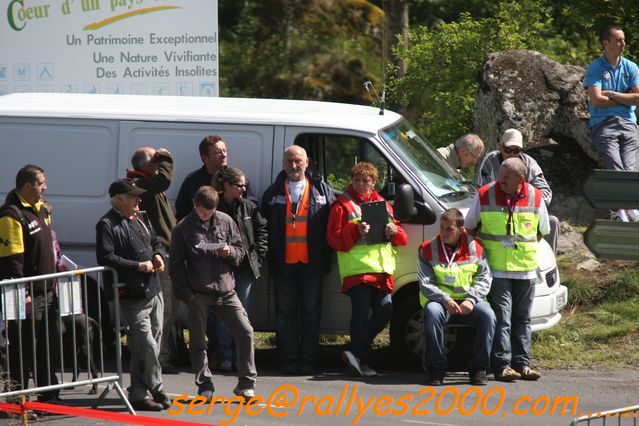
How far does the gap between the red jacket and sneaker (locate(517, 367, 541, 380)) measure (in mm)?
1282

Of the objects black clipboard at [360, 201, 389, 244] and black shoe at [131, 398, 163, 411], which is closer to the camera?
black shoe at [131, 398, 163, 411]

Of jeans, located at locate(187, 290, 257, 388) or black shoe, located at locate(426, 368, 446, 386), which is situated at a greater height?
jeans, located at locate(187, 290, 257, 388)

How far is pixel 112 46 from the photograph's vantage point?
45.0 feet

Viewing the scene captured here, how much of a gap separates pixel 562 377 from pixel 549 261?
1.05 m

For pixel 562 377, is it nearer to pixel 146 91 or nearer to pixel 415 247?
pixel 415 247

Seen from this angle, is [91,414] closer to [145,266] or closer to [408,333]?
[145,266]

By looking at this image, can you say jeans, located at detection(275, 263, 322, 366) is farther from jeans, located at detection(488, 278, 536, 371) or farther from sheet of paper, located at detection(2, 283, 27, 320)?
sheet of paper, located at detection(2, 283, 27, 320)

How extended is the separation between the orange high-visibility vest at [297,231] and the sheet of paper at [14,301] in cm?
252

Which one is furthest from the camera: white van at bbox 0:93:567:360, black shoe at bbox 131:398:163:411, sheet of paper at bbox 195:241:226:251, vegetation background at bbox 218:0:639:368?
vegetation background at bbox 218:0:639:368

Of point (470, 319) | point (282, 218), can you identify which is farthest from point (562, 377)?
point (282, 218)

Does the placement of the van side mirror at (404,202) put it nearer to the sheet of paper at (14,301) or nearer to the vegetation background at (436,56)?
the vegetation background at (436,56)

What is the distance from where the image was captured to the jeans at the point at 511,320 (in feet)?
34.3

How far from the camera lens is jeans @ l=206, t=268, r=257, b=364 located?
1058 centimetres

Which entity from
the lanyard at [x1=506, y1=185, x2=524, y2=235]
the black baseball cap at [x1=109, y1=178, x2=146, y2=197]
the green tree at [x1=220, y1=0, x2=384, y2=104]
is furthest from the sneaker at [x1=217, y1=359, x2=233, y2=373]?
the green tree at [x1=220, y1=0, x2=384, y2=104]
